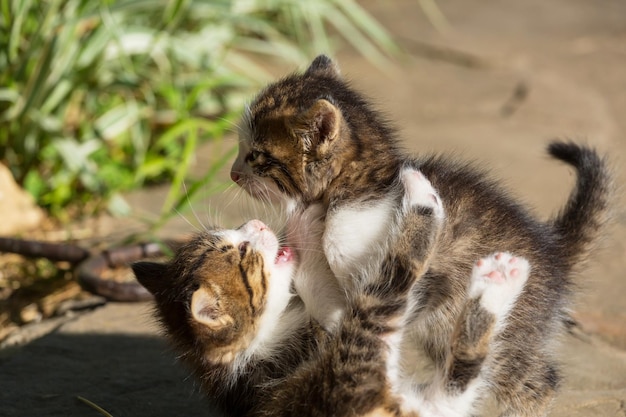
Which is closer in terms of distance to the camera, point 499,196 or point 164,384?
point 499,196

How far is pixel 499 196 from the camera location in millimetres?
3635

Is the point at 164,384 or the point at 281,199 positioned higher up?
the point at 281,199

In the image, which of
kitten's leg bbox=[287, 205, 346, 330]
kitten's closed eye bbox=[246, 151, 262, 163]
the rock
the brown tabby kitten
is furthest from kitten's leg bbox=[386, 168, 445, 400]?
the rock

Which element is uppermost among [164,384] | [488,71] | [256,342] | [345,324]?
[345,324]

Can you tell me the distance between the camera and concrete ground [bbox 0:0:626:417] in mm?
4039

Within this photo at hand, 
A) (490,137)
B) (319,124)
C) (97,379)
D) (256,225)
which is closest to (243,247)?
(256,225)

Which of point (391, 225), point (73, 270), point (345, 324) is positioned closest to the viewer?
point (345, 324)

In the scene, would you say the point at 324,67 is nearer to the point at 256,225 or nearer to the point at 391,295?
the point at 256,225

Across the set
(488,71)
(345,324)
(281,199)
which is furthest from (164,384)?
(488,71)

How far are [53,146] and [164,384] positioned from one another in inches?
109

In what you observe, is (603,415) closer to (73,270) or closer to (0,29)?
(73,270)

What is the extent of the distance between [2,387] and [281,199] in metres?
1.42

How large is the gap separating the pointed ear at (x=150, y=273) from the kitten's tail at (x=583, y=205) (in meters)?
1.63

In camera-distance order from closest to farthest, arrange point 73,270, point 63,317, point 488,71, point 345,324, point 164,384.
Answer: point 345,324 < point 164,384 < point 63,317 < point 73,270 < point 488,71
